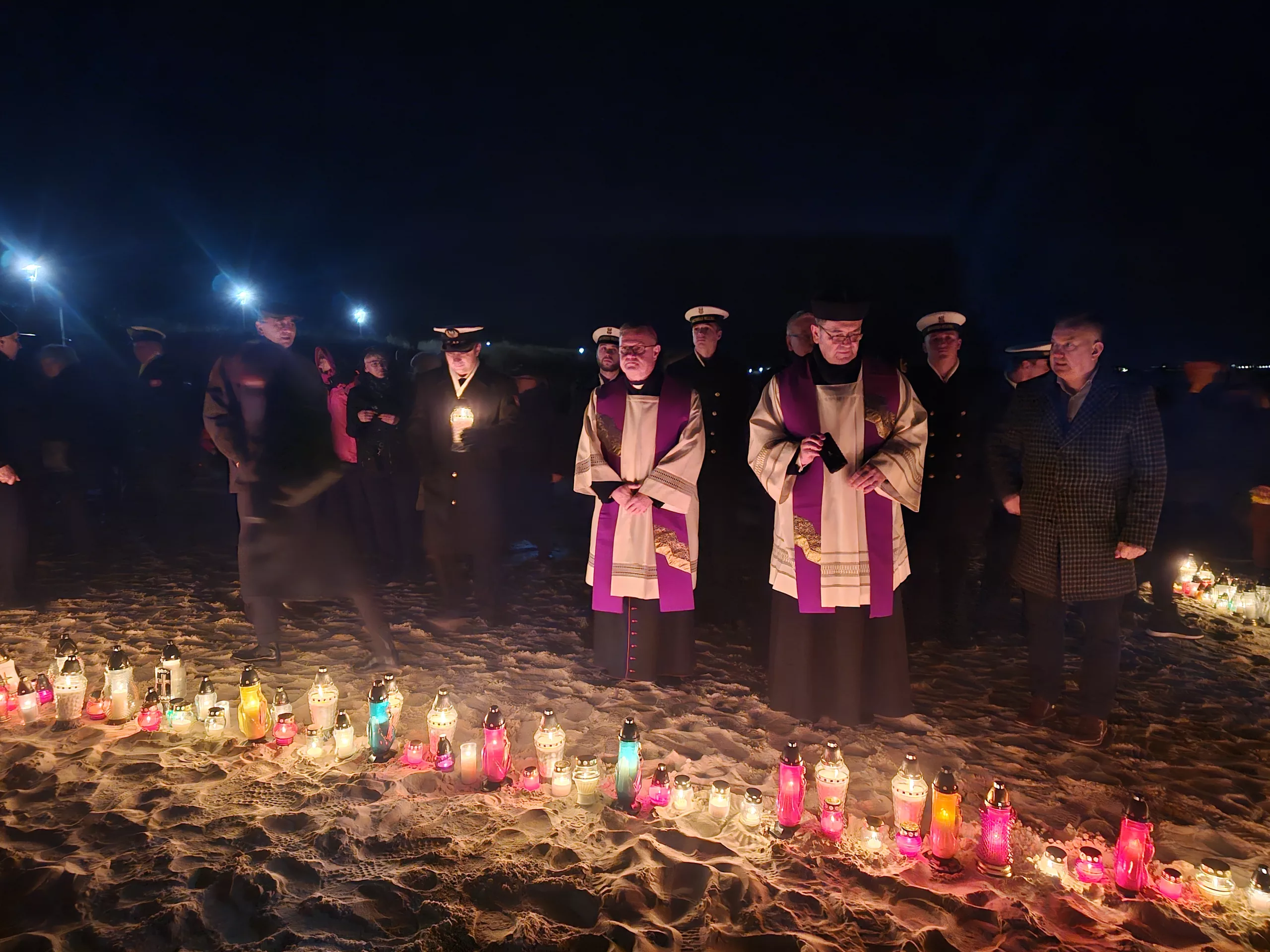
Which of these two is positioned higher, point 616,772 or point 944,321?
point 944,321

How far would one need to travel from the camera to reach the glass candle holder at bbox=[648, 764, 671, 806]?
3.10 meters

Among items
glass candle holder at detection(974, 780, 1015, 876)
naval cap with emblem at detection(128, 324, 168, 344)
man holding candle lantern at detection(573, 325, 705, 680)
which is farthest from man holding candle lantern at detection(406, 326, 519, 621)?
naval cap with emblem at detection(128, 324, 168, 344)

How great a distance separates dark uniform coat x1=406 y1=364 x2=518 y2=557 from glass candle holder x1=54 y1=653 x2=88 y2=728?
7.54ft

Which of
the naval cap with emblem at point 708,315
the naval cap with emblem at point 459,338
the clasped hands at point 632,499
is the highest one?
the naval cap with emblem at point 708,315

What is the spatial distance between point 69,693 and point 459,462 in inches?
106

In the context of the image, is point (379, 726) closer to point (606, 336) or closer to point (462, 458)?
point (462, 458)

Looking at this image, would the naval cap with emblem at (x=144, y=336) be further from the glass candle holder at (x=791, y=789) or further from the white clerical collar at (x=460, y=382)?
the glass candle holder at (x=791, y=789)

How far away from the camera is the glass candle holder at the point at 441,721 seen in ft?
11.5

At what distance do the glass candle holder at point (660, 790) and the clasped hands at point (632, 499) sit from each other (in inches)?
62.6

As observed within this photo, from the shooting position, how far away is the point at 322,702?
3689 mm

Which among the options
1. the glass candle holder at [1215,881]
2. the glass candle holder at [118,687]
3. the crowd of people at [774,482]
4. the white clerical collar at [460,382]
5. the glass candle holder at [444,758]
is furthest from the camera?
the white clerical collar at [460,382]

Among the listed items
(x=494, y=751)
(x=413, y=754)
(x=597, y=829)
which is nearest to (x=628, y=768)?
(x=597, y=829)

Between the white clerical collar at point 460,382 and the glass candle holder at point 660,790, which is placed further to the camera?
the white clerical collar at point 460,382

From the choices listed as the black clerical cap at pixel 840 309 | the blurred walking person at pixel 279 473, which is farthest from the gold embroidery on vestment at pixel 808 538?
the blurred walking person at pixel 279 473
